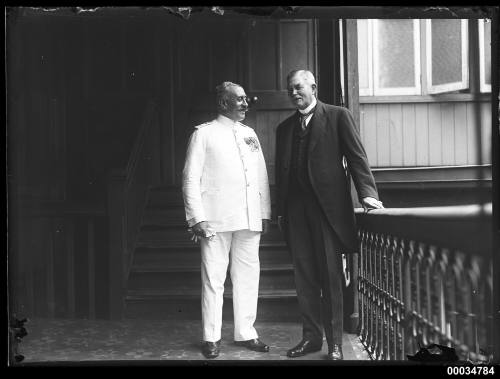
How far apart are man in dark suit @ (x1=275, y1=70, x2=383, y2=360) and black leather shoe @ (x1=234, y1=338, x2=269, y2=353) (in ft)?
0.73

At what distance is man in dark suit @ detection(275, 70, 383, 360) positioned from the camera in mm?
4094

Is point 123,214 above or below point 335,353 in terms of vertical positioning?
above

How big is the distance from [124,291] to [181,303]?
46 cm

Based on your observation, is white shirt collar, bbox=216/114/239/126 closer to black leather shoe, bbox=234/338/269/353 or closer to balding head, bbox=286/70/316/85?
balding head, bbox=286/70/316/85

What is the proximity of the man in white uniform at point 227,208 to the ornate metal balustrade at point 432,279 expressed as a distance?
762mm

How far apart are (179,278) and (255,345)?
1278 mm

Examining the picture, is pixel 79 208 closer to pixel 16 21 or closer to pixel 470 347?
pixel 16 21

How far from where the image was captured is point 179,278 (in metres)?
5.29

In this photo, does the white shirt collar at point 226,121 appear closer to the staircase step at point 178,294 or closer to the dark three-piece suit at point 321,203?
the dark three-piece suit at point 321,203

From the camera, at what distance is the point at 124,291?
511 cm

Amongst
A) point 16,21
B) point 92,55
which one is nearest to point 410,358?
point 16,21

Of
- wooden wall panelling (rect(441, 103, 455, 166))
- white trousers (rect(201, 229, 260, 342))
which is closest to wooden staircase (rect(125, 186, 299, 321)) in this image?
white trousers (rect(201, 229, 260, 342))

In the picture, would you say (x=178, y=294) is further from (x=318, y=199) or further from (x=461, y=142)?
(x=461, y=142)

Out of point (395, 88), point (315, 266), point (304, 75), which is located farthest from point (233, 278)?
point (395, 88)
